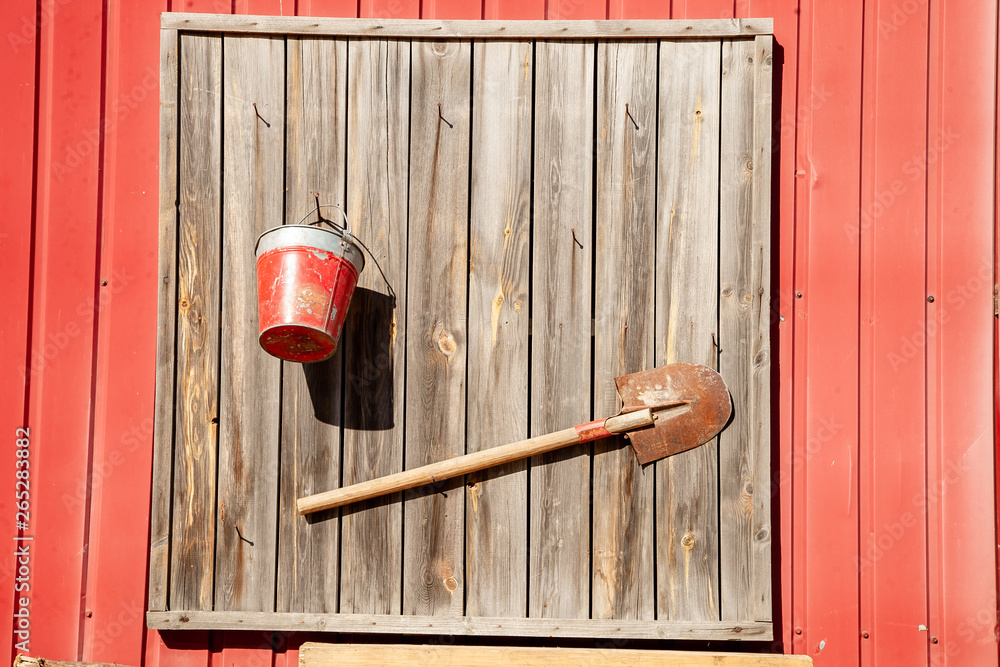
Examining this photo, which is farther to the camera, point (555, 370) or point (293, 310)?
point (555, 370)

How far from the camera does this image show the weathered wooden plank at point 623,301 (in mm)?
2096

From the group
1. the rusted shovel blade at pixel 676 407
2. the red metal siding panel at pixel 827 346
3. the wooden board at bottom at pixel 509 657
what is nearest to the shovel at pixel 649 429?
the rusted shovel blade at pixel 676 407

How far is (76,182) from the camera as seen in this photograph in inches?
85.6

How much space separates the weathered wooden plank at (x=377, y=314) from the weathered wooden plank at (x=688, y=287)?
914 mm

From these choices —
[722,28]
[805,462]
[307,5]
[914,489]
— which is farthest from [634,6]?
[914,489]

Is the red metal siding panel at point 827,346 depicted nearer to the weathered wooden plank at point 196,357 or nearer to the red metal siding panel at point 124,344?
the weathered wooden plank at point 196,357

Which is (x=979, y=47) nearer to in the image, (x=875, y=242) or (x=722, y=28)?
(x=875, y=242)

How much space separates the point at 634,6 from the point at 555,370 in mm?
1353

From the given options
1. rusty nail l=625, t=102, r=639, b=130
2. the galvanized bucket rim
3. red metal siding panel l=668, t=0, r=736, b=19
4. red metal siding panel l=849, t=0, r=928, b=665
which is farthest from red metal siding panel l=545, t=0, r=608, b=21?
the galvanized bucket rim

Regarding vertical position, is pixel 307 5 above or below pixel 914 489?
above

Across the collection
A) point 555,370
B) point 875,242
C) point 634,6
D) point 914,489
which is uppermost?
point 634,6

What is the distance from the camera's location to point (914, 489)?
7.04 feet

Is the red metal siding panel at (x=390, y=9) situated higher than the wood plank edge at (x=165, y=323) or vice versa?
the red metal siding panel at (x=390, y=9)

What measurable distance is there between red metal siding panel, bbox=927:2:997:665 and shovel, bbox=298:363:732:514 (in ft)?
2.69
